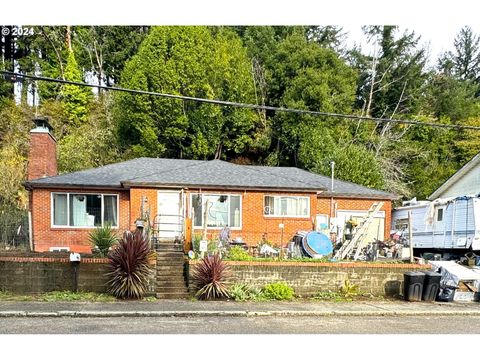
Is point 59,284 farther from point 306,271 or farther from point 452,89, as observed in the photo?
point 452,89

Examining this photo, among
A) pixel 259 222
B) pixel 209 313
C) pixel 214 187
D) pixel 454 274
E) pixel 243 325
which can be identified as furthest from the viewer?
pixel 259 222

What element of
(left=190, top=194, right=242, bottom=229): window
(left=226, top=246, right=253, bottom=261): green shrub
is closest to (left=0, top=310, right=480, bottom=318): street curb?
(left=226, top=246, right=253, bottom=261): green shrub

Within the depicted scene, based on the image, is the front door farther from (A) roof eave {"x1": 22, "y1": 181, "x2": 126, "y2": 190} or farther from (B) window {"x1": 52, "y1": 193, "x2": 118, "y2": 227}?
(B) window {"x1": 52, "y1": 193, "x2": 118, "y2": 227}

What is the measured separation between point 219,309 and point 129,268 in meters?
3.17

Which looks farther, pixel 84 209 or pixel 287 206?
pixel 287 206

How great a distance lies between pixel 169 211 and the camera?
22.1 meters

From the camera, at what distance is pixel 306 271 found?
1541 cm

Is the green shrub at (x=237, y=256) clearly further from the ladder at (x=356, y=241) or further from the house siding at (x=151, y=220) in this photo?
the house siding at (x=151, y=220)

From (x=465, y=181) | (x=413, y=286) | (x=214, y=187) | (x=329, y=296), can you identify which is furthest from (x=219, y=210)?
(x=465, y=181)

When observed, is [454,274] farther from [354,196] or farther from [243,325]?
[354,196]

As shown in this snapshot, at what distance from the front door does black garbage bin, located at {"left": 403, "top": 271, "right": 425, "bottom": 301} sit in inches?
398

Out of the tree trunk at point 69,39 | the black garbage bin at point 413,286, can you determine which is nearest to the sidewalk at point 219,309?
the black garbage bin at point 413,286

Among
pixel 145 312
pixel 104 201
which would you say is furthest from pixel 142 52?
pixel 145 312

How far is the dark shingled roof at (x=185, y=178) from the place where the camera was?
21.7 metres
